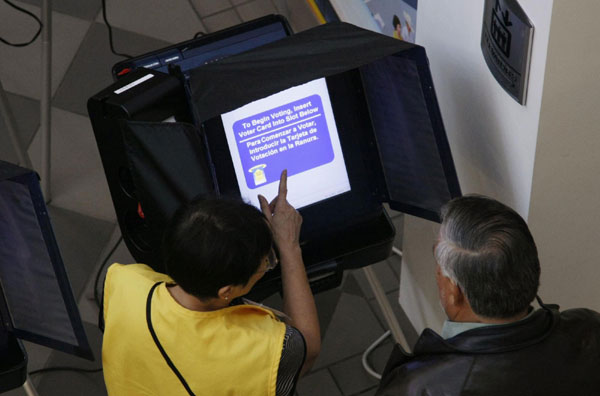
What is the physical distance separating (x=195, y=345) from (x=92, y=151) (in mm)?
2197

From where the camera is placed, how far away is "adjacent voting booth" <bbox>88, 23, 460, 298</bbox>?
204cm

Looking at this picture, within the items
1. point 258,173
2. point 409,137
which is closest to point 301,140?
point 258,173

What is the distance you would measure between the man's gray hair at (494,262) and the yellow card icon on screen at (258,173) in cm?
59

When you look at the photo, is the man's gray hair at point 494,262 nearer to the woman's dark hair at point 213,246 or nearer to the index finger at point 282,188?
the woman's dark hair at point 213,246

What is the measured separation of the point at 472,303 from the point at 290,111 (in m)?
0.71

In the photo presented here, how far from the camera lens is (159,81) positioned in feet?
7.03

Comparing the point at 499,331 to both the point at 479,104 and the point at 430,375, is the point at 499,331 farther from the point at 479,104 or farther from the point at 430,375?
the point at 479,104

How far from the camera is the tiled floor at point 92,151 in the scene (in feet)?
10.3

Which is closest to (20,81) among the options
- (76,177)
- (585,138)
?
(76,177)

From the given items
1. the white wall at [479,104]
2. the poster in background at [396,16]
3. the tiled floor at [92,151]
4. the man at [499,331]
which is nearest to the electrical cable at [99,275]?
the tiled floor at [92,151]

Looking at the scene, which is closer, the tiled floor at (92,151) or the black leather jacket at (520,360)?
the black leather jacket at (520,360)

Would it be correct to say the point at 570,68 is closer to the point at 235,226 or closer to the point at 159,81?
the point at 235,226

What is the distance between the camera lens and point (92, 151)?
3.86 meters

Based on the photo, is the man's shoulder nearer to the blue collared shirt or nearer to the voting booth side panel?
the blue collared shirt
